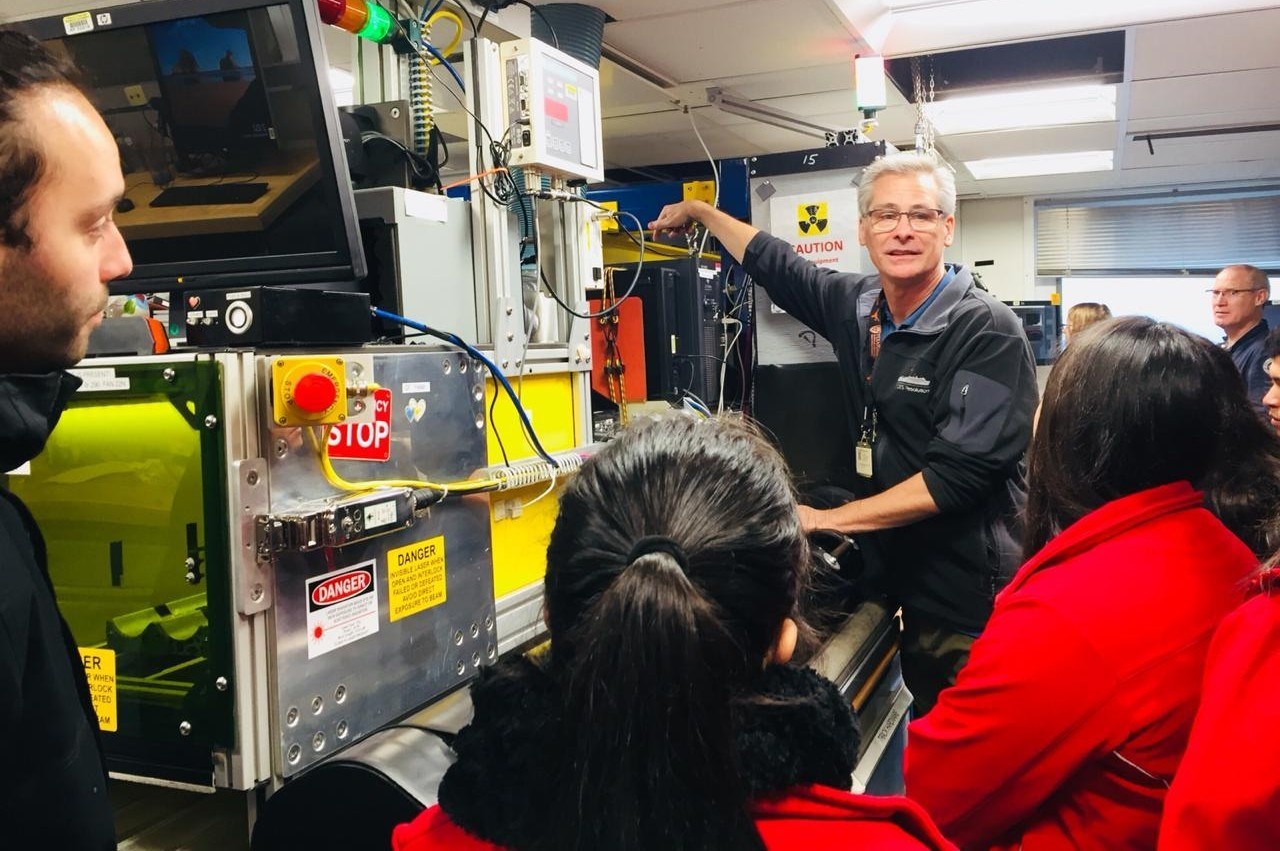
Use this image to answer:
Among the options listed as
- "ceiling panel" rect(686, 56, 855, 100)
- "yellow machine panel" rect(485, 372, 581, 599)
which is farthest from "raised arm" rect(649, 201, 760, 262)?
"ceiling panel" rect(686, 56, 855, 100)

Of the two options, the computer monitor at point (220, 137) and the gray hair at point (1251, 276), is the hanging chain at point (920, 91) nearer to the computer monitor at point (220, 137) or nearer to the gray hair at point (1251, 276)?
the gray hair at point (1251, 276)

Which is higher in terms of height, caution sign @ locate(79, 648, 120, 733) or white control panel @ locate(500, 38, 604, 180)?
white control panel @ locate(500, 38, 604, 180)

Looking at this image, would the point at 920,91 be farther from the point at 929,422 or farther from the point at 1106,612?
the point at 1106,612

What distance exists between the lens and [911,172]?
2.28 metres

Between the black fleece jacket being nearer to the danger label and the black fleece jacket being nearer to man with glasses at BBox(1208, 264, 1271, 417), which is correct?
the danger label

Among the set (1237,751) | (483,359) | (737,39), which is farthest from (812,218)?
(1237,751)

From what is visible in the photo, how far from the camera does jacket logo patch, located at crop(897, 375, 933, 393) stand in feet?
6.99

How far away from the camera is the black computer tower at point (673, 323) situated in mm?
2746

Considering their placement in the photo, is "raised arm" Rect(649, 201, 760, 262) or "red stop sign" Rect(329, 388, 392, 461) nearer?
"red stop sign" Rect(329, 388, 392, 461)

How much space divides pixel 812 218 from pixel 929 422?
81 centimetres

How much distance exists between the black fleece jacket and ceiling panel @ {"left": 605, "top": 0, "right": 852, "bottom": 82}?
5.06 ft

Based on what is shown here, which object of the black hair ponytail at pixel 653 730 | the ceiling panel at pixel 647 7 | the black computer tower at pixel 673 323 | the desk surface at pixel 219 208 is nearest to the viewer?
the black hair ponytail at pixel 653 730

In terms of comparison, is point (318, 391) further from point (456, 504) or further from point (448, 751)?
point (448, 751)

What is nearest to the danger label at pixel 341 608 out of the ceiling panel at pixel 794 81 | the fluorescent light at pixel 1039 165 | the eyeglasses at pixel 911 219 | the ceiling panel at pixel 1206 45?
the eyeglasses at pixel 911 219
